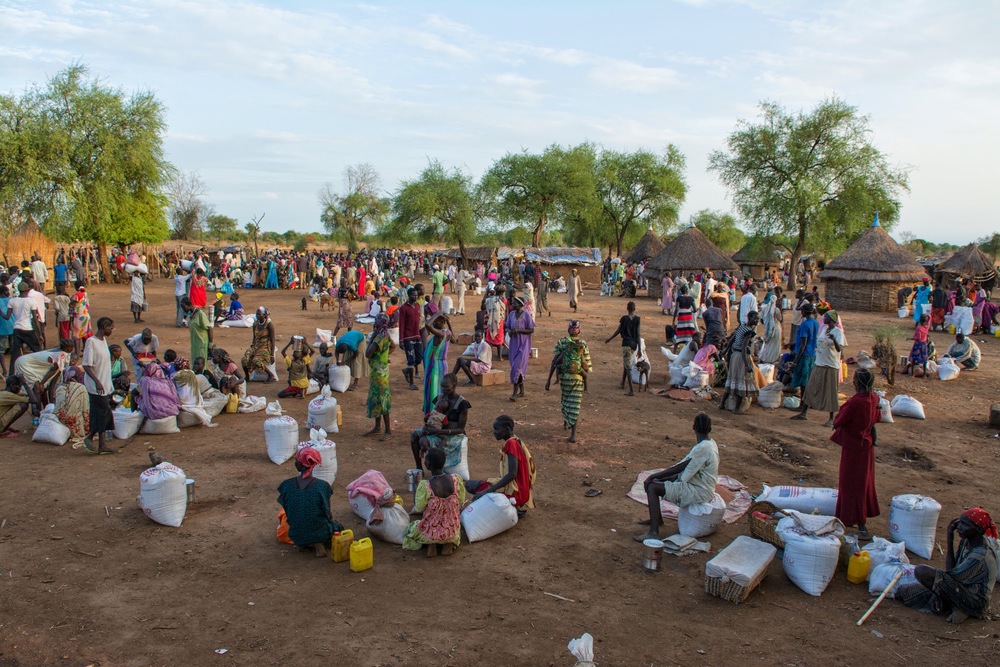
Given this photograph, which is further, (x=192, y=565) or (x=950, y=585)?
(x=192, y=565)

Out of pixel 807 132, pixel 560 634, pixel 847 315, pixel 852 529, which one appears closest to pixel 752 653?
pixel 560 634

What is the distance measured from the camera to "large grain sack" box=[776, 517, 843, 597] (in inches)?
189

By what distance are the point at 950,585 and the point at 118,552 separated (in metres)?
5.97

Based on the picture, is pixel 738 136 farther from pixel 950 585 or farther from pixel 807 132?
pixel 950 585

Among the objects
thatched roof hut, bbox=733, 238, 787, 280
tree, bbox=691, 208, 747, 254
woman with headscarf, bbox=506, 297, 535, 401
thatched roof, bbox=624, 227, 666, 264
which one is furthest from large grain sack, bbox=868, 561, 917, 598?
tree, bbox=691, 208, 747, 254

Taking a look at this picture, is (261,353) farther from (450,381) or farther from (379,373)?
(450,381)

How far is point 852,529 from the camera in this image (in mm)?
5844

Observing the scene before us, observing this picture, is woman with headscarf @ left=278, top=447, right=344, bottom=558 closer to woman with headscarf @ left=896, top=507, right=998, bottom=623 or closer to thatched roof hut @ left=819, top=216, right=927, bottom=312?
woman with headscarf @ left=896, top=507, right=998, bottom=623

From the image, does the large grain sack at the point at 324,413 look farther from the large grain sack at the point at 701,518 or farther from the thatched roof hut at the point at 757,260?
the thatched roof hut at the point at 757,260

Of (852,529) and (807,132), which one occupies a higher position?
(807,132)

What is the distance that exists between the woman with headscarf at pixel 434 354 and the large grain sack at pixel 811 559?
13.7ft

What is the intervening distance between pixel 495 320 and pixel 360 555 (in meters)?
8.04

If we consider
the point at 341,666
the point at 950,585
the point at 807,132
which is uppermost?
the point at 807,132

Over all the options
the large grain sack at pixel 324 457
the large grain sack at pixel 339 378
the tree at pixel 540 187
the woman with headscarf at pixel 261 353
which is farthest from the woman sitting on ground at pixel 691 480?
the tree at pixel 540 187
